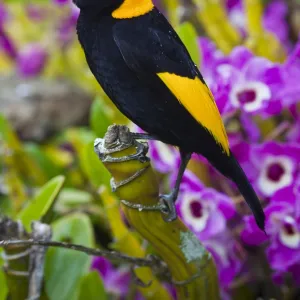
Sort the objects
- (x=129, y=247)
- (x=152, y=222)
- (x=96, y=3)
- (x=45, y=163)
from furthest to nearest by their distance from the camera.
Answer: (x=45, y=163), (x=129, y=247), (x=152, y=222), (x=96, y=3)

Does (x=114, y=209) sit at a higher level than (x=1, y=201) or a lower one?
higher

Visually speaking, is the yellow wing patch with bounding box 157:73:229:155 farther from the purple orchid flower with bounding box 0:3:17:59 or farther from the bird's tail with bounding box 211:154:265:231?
the purple orchid flower with bounding box 0:3:17:59

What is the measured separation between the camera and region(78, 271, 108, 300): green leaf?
73cm

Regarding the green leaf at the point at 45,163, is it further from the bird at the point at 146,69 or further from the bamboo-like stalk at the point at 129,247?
the bird at the point at 146,69

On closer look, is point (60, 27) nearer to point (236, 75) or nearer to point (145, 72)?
point (236, 75)

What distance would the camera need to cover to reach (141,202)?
0.57 m

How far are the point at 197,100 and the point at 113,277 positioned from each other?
→ 0.44 m

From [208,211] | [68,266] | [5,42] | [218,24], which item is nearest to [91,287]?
[68,266]

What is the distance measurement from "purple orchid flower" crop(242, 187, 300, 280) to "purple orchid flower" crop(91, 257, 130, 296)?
223 mm

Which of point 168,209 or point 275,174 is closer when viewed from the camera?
point 168,209

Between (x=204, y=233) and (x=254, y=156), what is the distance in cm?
13

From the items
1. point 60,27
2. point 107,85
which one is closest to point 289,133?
point 107,85

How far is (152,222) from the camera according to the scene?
584 millimetres

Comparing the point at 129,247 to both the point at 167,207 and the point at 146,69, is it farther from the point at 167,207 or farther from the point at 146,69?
the point at 146,69
